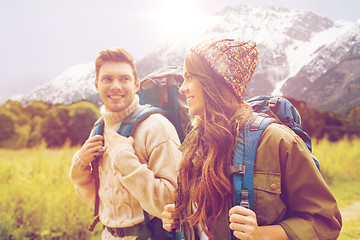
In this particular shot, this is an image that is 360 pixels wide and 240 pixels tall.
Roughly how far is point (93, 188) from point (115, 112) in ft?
2.19

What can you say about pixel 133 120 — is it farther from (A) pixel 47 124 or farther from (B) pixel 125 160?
(A) pixel 47 124

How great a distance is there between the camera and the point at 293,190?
4.06 feet

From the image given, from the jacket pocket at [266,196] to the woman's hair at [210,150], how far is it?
0.12 metres

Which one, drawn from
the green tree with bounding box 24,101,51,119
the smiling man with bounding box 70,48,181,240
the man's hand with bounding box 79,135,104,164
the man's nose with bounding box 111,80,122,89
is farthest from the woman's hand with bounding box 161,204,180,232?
the green tree with bounding box 24,101,51,119

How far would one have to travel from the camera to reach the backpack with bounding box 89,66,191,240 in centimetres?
211

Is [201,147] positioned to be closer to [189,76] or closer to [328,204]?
[189,76]

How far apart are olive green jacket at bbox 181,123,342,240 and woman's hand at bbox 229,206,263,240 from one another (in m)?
0.08

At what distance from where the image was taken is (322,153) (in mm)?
9227

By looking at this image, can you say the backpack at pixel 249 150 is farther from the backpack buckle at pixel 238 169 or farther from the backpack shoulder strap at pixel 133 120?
the backpack shoulder strap at pixel 133 120

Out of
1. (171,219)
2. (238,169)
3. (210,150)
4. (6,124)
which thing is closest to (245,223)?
(238,169)

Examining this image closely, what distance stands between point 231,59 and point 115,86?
3.55ft

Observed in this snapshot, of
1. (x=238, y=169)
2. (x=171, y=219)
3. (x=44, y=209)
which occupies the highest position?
(x=238, y=169)

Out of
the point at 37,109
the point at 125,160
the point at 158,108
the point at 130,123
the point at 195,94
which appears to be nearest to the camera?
the point at 195,94

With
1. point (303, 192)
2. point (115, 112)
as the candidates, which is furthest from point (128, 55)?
point (303, 192)
